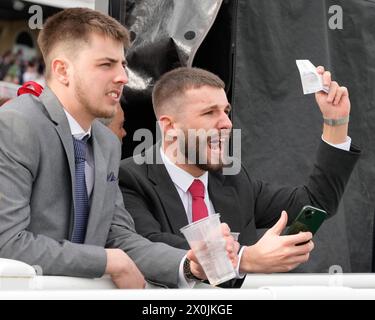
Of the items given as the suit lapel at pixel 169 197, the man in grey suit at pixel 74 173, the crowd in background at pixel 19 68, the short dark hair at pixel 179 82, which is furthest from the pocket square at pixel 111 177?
the crowd in background at pixel 19 68

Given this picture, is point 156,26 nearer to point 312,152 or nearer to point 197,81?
point 197,81

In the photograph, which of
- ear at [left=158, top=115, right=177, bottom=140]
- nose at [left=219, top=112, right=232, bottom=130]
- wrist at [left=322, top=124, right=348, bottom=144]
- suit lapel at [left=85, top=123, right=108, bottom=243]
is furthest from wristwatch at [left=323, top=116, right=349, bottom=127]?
suit lapel at [left=85, top=123, right=108, bottom=243]

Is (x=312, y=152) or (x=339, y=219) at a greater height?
(x=312, y=152)

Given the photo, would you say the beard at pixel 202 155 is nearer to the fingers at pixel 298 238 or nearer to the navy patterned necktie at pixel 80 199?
the navy patterned necktie at pixel 80 199

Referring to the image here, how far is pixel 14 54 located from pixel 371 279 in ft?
16.7

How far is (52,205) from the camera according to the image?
2.47 meters

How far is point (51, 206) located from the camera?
97.3 inches

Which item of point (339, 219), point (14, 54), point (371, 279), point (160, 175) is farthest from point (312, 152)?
point (14, 54)

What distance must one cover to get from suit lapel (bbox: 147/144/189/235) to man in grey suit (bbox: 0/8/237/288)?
0.86ft

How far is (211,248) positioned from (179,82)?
1.31m

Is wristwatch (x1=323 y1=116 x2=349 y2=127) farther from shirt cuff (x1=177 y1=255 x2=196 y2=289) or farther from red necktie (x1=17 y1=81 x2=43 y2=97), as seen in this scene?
red necktie (x1=17 y1=81 x2=43 y2=97)

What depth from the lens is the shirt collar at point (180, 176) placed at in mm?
3117

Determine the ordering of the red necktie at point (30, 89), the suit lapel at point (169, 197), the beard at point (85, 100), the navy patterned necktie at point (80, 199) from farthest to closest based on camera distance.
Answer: the red necktie at point (30, 89), the suit lapel at point (169, 197), the beard at point (85, 100), the navy patterned necktie at point (80, 199)

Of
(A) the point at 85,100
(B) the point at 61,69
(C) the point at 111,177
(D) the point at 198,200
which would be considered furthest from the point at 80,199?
(D) the point at 198,200
